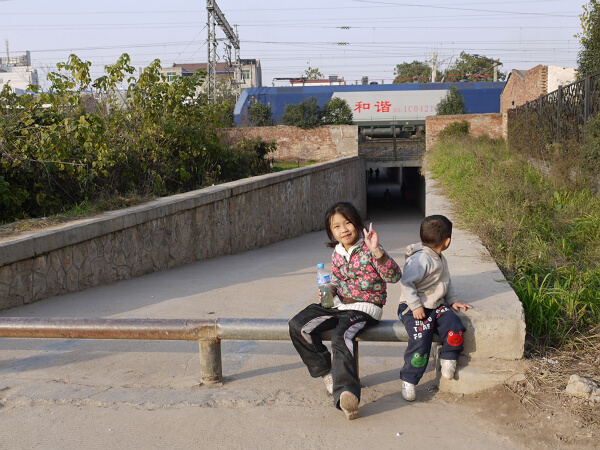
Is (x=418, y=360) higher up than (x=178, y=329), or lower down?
lower down

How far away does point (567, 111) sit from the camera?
11.3m

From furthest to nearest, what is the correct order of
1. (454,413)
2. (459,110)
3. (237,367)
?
(459,110) < (237,367) < (454,413)

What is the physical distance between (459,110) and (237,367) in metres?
30.7

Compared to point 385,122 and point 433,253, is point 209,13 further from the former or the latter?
point 433,253

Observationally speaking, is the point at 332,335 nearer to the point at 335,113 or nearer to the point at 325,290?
the point at 325,290

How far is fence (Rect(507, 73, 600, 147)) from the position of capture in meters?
9.82

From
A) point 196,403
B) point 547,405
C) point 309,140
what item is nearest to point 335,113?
point 309,140

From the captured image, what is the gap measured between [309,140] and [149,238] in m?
A: 20.2

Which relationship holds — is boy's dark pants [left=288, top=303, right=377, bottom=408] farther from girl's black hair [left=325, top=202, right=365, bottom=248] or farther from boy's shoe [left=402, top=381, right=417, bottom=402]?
girl's black hair [left=325, top=202, right=365, bottom=248]

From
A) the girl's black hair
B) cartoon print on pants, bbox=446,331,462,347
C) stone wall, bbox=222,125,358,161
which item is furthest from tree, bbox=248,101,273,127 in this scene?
cartoon print on pants, bbox=446,331,462,347


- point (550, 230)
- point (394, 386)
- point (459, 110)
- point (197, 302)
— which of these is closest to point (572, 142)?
point (550, 230)

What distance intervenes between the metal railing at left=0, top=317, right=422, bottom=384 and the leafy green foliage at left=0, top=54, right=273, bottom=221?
4496 millimetres

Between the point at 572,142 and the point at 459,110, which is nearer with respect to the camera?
the point at 572,142

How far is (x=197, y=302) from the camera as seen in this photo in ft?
17.7
